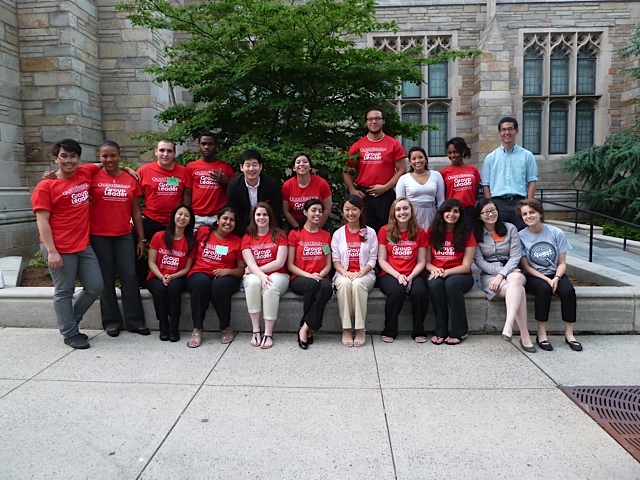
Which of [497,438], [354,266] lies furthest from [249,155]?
[497,438]

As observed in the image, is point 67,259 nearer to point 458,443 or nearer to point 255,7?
point 255,7

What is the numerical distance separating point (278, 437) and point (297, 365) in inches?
45.6

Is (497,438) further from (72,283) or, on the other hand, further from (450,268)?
(72,283)

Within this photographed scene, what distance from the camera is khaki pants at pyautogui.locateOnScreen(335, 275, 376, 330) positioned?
14.6 feet

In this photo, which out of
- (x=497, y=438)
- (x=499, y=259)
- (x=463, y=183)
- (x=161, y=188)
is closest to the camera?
(x=497, y=438)

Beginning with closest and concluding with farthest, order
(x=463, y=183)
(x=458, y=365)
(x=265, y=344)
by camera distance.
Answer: (x=458, y=365) < (x=265, y=344) < (x=463, y=183)

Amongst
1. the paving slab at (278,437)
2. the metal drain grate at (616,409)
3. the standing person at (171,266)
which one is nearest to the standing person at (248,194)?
the standing person at (171,266)

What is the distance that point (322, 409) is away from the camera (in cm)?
324

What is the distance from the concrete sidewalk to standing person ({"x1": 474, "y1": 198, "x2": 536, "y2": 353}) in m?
0.41

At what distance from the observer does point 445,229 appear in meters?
4.71

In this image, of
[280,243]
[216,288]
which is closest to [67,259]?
[216,288]

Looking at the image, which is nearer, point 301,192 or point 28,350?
point 28,350

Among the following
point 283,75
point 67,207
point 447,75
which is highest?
point 447,75

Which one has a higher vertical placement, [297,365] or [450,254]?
[450,254]
